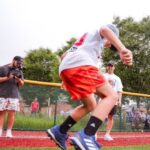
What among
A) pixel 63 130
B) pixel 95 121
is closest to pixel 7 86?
pixel 63 130

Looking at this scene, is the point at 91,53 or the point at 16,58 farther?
the point at 16,58

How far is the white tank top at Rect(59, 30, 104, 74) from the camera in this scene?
460cm

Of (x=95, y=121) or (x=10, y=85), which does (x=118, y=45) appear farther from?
(x=10, y=85)

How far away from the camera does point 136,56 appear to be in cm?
3516

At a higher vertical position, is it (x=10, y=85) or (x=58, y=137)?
(x=58, y=137)

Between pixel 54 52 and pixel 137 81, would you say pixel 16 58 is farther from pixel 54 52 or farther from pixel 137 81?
pixel 54 52

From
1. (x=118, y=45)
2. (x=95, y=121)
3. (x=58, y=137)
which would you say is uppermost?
(x=118, y=45)

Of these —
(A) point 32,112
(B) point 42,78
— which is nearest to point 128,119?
(A) point 32,112

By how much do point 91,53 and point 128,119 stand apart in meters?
12.0

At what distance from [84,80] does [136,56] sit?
31161 millimetres

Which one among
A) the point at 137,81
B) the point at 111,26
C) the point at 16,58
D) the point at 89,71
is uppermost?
the point at 111,26

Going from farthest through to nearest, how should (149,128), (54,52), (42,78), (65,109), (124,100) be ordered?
(54,52) < (42,78) < (149,128) < (124,100) < (65,109)

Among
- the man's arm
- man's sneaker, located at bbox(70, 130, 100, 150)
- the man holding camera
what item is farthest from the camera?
man's sneaker, located at bbox(70, 130, 100, 150)

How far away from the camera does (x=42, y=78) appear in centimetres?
5853
